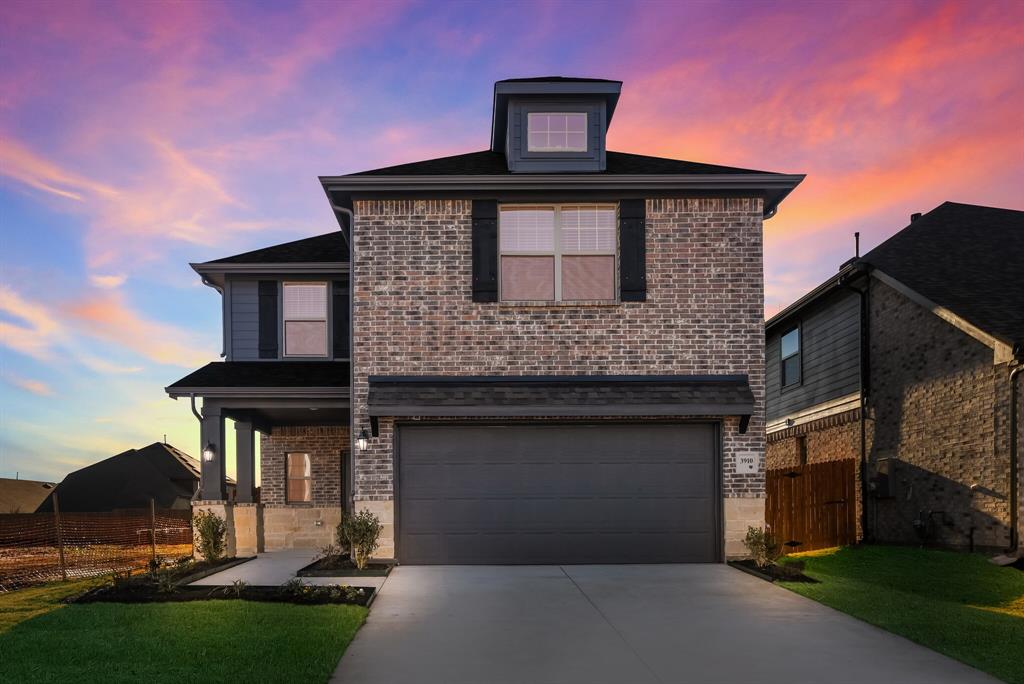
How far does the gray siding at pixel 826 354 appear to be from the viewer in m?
19.5

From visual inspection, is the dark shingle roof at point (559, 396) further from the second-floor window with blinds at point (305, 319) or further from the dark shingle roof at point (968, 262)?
the second-floor window with blinds at point (305, 319)

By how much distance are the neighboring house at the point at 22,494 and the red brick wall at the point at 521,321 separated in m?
27.1

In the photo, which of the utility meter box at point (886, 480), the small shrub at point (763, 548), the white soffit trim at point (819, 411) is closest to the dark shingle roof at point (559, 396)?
the small shrub at point (763, 548)

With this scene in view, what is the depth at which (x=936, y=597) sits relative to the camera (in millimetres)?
11703

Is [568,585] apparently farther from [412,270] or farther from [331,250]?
[331,250]

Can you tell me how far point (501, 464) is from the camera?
14266 mm

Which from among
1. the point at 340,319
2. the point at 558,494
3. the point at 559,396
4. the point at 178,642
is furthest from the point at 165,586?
the point at 340,319

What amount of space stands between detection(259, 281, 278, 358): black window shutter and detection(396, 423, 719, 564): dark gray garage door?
5742 millimetres

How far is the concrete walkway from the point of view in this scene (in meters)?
12.2

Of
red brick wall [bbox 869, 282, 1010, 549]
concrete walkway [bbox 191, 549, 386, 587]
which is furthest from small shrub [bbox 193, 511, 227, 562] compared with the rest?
red brick wall [bbox 869, 282, 1010, 549]

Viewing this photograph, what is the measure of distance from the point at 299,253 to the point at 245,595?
1024cm

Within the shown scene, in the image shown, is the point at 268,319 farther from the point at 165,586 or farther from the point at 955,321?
the point at 955,321

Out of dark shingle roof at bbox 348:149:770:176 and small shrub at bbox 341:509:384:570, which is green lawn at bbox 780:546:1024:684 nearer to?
small shrub at bbox 341:509:384:570

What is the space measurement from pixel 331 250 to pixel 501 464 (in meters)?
7.82
